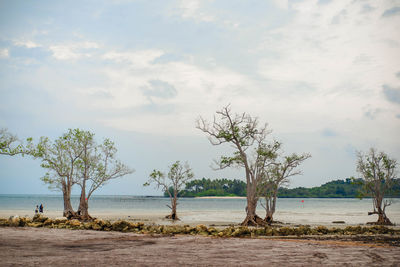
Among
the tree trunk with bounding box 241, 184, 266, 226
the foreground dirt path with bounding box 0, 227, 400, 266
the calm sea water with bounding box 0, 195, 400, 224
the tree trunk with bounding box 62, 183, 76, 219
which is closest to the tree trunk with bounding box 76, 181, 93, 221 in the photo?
the tree trunk with bounding box 62, 183, 76, 219

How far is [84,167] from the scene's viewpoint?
39250 millimetres

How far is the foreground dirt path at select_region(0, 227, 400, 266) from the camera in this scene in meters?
11.1

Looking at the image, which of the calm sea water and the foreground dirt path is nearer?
the foreground dirt path

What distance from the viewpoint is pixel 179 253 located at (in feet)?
43.2

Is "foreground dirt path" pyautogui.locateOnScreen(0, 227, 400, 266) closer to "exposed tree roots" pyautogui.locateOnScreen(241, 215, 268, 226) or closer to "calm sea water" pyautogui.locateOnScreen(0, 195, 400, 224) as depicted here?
"exposed tree roots" pyautogui.locateOnScreen(241, 215, 268, 226)

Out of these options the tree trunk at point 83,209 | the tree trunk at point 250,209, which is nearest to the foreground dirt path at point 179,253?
the tree trunk at point 250,209

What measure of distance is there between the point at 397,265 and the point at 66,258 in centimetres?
1081

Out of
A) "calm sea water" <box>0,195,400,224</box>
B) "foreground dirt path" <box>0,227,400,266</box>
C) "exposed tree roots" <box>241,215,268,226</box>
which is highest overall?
"foreground dirt path" <box>0,227,400,266</box>

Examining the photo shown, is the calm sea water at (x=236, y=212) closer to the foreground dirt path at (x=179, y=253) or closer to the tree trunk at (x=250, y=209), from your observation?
the tree trunk at (x=250, y=209)

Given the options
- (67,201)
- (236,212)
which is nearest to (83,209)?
(67,201)

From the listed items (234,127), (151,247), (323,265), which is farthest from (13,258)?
(234,127)

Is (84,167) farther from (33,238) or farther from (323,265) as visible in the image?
(323,265)

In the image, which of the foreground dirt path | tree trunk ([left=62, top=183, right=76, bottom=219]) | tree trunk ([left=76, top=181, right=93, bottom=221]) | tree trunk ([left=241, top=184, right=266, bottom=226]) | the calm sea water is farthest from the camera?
the calm sea water

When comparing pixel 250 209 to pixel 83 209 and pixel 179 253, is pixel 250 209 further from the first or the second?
pixel 179 253
